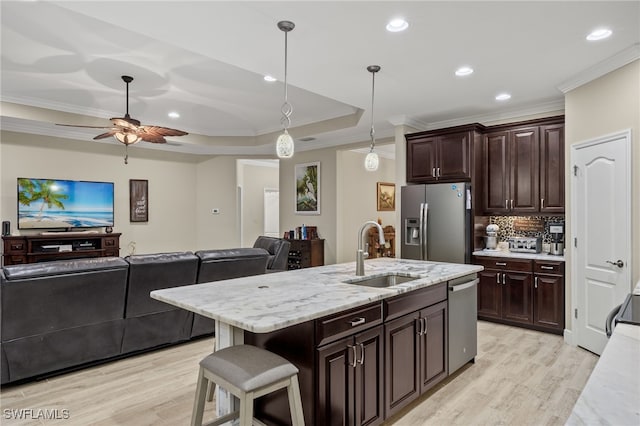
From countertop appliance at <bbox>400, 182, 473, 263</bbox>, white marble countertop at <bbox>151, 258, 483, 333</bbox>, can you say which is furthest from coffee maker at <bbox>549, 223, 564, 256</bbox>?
white marble countertop at <bbox>151, 258, 483, 333</bbox>

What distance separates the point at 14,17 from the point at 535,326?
5.78 meters

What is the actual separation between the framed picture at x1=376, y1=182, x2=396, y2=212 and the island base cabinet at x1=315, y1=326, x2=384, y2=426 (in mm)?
→ 6059

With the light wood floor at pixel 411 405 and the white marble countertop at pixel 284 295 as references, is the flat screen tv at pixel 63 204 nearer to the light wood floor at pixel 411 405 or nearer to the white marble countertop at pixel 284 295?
the light wood floor at pixel 411 405

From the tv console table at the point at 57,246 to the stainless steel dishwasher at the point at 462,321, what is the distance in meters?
5.68

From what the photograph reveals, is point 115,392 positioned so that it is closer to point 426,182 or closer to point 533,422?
point 533,422

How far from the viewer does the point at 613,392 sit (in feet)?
2.93

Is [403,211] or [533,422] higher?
[403,211]

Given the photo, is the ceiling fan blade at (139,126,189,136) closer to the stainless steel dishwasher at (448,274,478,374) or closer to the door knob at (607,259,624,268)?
the stainless steel dishwasher at (448,274,478,374)

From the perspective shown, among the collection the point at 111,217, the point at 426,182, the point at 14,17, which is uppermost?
the point at 14,17

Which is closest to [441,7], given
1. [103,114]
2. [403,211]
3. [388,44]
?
[388,44]

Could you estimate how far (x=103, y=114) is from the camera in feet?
19.1

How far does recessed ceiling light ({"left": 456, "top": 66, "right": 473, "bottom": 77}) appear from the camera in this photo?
3463mm

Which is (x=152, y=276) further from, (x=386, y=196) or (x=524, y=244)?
(x=386, y=196)

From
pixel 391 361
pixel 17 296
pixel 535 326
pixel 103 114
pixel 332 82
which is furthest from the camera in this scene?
pixel 103 114
